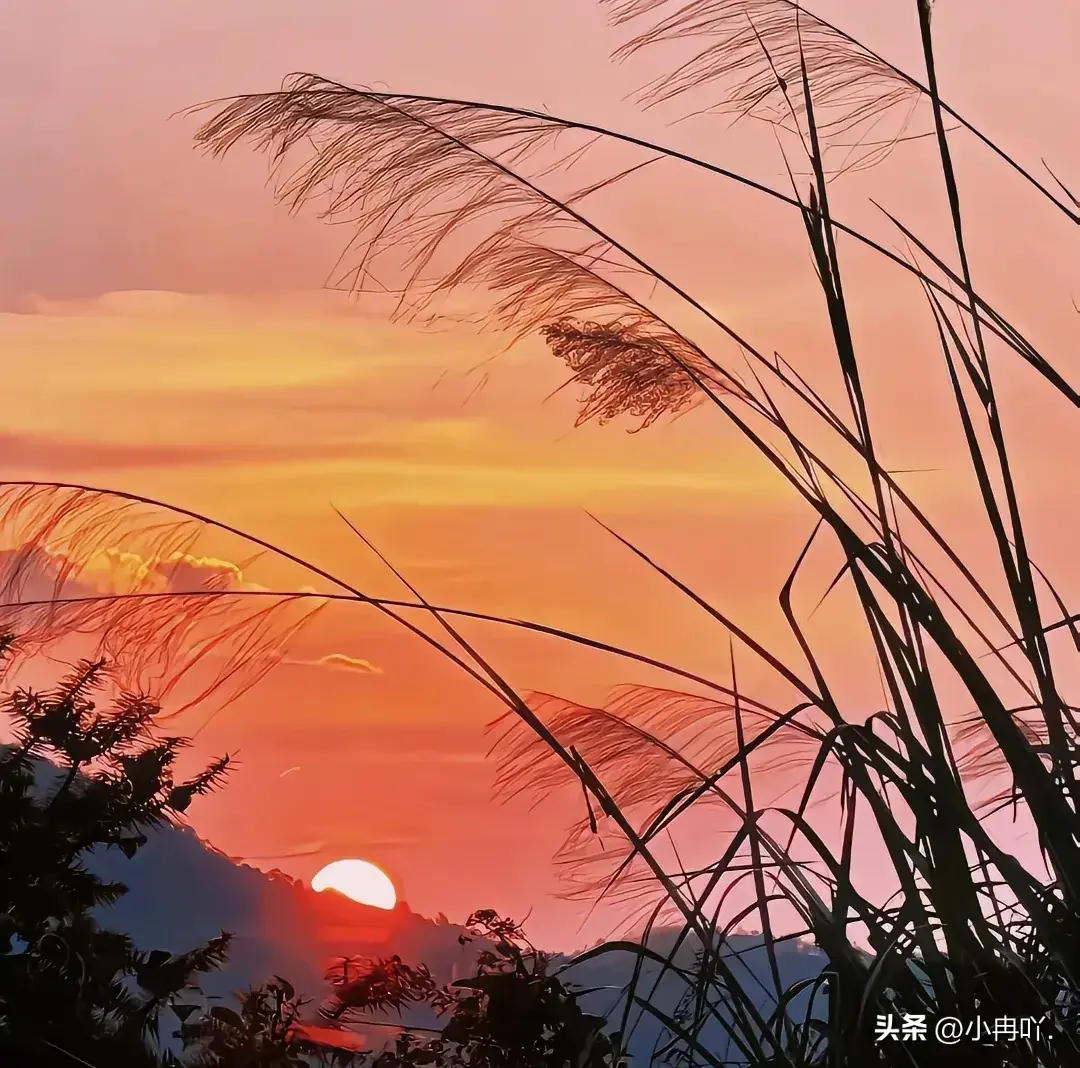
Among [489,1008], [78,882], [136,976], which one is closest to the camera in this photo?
[489,1008]

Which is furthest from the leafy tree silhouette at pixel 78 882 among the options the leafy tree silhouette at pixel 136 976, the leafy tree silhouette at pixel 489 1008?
the leafy tree silhouette at pixel 489 1008

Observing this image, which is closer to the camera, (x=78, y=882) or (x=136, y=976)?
(x=136, y=976)

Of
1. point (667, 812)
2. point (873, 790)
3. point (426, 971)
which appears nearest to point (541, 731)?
point (667, 812)

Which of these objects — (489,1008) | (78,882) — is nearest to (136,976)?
(78,882)

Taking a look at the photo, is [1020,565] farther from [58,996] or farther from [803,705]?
[58,996]

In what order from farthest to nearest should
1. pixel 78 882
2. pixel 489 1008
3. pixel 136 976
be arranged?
pixel 78 882 < pixel 136 976 < pixel 489 1008

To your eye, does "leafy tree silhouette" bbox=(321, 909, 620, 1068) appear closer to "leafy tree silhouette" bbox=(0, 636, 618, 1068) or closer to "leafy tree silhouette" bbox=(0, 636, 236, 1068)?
"leafy tree silhouette" bbox=(0, 636, 618, 1068)

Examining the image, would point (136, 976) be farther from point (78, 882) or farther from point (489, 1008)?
point (489, 1008)

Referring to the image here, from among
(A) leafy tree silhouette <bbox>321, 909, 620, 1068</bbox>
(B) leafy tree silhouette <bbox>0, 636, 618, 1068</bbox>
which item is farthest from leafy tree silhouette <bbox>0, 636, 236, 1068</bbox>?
(A) leafy tree silhouette <bbox>321, 909, 620, 1068</bbox>

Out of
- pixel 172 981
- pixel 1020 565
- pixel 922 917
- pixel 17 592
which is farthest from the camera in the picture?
pixel 172 981

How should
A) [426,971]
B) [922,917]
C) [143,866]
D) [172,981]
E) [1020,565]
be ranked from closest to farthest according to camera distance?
[922,917]
[1020,565]
[426,971]
[172,981]
[143,866]

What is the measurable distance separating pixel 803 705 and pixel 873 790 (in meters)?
0.08

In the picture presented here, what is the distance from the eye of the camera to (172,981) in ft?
4.46

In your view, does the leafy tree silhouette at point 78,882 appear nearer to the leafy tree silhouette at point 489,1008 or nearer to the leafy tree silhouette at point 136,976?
the leafy tree silhouette at point 136,976
